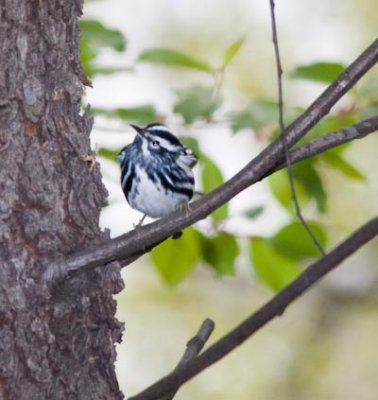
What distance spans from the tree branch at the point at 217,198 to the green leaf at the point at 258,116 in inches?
36.5

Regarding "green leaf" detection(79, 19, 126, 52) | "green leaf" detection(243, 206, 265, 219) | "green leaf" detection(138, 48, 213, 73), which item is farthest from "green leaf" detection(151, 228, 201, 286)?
"green leaf" detection(79, 19, 126, 52)

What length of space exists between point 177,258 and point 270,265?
303 millimetres

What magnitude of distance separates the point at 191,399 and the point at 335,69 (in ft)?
16.7

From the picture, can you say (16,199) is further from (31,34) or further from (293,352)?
(293,352)

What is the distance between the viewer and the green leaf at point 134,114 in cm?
380

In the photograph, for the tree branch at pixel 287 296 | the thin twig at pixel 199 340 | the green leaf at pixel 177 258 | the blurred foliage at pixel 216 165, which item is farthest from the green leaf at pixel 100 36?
the tree branch at pixel 287 296

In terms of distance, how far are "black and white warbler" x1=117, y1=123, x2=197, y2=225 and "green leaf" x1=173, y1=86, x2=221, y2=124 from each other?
1.27 ft

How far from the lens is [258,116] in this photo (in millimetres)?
3611

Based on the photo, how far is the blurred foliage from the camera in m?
3.66

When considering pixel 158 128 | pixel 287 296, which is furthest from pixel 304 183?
pixel 287 296

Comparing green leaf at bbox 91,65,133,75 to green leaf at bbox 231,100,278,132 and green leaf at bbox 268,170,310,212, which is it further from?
green leaf at bbox 268,170,310,212

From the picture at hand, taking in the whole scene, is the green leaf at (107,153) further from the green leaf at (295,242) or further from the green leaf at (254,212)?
the green leaf at (295,242)

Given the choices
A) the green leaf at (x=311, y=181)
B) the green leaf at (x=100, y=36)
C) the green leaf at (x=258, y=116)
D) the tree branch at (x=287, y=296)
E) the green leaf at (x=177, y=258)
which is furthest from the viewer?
the green leaf at (x=177, y=258)

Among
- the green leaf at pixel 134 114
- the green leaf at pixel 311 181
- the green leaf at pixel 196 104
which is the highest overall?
the green leaf at pixel 134 114
